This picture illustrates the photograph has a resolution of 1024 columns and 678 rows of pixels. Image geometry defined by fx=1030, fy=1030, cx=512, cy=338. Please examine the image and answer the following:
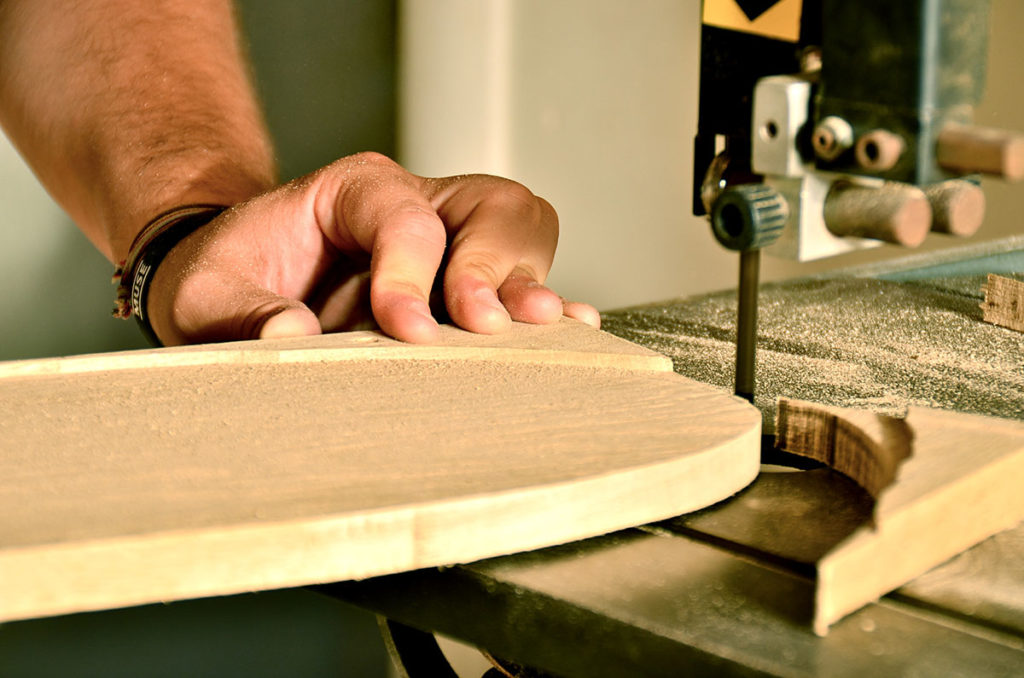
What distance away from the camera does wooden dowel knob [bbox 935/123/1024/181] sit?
2.20ft

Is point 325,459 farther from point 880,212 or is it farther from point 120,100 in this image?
point 120,100

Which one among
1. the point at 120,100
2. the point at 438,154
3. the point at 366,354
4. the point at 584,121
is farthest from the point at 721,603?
the point at 584,121

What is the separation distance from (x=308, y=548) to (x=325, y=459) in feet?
0.35

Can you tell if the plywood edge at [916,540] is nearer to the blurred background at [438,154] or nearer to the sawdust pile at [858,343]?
the sawdust pile at [858,343]

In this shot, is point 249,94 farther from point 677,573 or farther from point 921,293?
point 677,573

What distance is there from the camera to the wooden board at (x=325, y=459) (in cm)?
57

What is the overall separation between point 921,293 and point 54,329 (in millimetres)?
1900

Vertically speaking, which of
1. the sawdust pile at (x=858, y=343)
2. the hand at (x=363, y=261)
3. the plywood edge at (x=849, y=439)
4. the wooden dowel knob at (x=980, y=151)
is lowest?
the sawdust pile at (x=858, y=343)

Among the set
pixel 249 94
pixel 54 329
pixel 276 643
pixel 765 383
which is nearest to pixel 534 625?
pixel 765 383

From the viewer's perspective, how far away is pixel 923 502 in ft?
2.08

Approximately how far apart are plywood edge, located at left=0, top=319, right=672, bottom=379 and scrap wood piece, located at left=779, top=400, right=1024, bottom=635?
21 cm

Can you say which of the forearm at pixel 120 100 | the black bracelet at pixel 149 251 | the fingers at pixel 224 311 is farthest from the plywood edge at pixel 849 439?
the forearm at pixel 120 100

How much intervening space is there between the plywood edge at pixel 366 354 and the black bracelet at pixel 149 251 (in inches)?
13.8

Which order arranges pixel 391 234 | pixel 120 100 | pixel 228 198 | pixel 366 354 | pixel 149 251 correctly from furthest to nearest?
pixel 120 100, pixel 228 198, pixel 149 251, pixel 391 234, pixel 366 354
